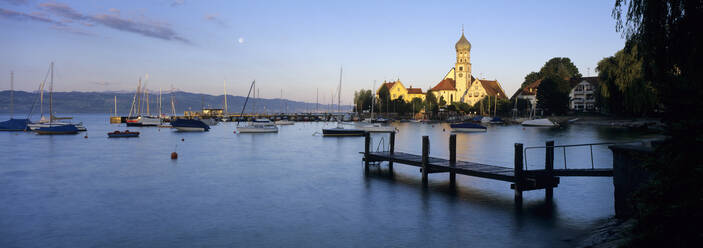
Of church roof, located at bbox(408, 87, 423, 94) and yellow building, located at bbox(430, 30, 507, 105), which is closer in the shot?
yellow building, located at bbox(430, 30, 507, 105)

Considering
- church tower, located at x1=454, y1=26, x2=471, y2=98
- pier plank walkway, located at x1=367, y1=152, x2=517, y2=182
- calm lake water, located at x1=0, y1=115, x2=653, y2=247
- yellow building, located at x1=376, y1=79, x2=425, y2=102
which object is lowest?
calm lake water, located at x1=0, y1=115, x2=653, y2=247

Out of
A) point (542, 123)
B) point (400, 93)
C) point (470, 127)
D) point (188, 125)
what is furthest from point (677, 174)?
point (400, 93)

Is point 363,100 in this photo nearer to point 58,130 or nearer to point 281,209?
point 58,130

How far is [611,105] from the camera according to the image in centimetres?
6256

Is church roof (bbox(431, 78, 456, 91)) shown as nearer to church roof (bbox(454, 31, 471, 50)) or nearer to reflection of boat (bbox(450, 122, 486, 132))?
church roof (bbox(454, 31, 471, 50))

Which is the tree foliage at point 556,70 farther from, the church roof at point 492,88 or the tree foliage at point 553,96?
the church roof at point 492,88

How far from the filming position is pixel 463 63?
14962cm

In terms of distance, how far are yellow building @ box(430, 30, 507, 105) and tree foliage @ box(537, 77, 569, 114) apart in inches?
1367

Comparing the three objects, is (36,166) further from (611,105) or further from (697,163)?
Result: (611,105)

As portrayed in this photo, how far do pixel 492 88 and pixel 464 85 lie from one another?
8.85m

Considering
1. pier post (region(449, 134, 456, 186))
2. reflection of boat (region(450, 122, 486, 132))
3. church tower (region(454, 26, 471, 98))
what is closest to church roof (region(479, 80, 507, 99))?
church tower (region(454, 26, 471, 98))

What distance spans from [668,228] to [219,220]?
13.8 m

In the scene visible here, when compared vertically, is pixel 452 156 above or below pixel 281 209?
above

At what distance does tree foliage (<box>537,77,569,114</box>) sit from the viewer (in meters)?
103
